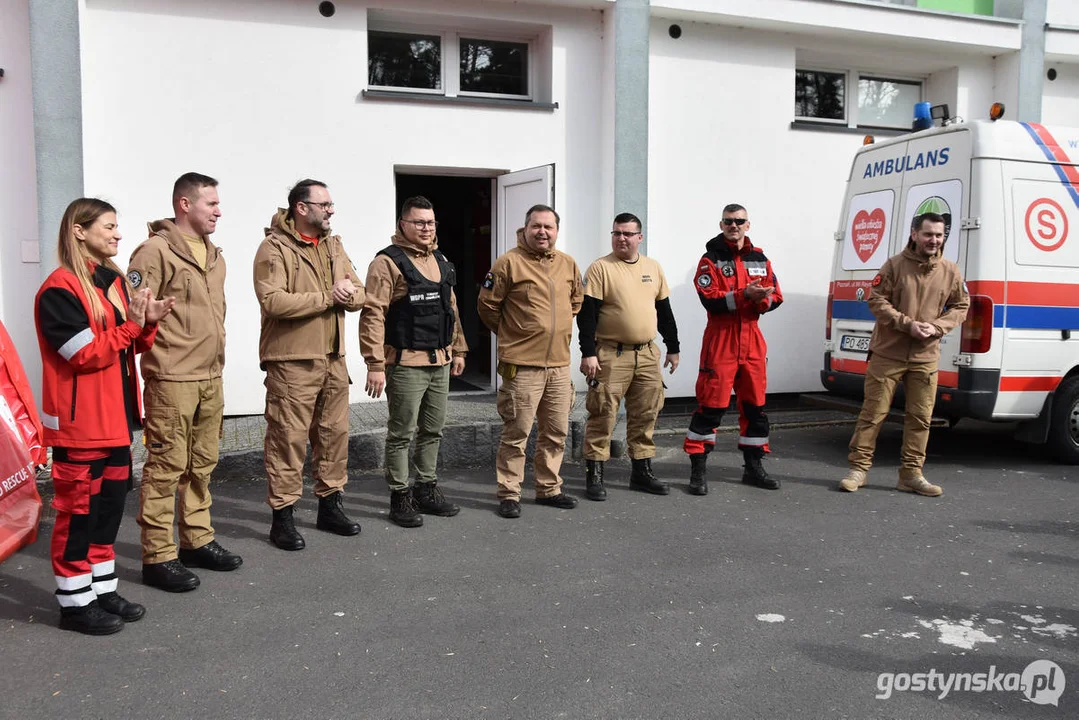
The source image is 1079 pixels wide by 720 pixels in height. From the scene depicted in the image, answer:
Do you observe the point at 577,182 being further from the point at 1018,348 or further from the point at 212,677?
the point at 212,677

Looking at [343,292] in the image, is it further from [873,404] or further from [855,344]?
[855,344]

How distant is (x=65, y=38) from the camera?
7.56 meters

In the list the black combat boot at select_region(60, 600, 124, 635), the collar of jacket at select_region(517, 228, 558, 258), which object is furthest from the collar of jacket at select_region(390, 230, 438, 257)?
the black combat boot at select_region(60, 600, 124, 635)

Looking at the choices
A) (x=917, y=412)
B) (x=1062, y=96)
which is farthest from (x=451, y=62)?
(x=1062, y=96)

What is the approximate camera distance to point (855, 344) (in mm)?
7703

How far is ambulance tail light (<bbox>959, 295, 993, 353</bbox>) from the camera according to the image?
671 centimetres

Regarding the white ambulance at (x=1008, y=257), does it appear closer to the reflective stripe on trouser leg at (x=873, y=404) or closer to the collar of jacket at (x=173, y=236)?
the reflective stripe on trouser leg at (x=873, y=404)

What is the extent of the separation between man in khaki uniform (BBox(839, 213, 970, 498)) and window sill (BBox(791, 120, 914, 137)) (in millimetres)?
3976

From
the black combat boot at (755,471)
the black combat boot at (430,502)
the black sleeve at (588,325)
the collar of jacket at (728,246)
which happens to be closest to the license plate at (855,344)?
the black combat boot at (755,471)

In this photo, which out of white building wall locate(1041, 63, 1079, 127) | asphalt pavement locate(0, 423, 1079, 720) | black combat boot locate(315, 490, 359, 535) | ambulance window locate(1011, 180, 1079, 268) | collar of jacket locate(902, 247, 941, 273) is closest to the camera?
asphalt pavement locate(0, 423, 1079, 720)

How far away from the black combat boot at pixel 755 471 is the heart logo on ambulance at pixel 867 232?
89.8 inches

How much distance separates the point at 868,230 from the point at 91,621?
6.65m

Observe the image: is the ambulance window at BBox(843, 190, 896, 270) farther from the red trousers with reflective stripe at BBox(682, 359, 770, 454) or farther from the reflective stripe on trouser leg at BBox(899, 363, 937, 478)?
the red trousers with reflective stripe at BBox(682, 359, 770, 454)

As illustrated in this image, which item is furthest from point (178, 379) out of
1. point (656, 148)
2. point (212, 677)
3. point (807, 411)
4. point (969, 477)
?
point (807, 411)
